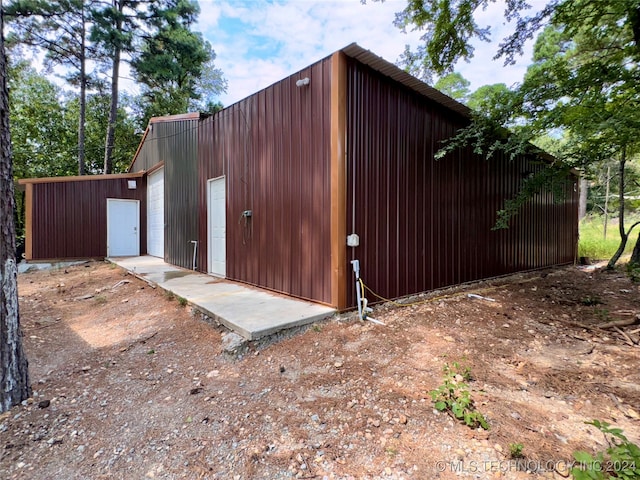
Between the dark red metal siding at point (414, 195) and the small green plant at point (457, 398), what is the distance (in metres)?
1.53

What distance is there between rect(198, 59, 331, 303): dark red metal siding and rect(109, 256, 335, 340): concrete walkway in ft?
0.75

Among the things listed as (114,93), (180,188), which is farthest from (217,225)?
(114,93)

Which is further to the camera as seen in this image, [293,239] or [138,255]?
[138,255]

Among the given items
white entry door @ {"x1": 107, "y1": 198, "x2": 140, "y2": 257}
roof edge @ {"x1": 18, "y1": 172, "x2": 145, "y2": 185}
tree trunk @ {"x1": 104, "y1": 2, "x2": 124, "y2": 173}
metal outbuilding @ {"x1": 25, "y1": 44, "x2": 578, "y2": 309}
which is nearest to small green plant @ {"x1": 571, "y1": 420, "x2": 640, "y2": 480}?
metal outbuilding @ {"x1": 25, "y1": 44, "x2": 578, "y2": 309}

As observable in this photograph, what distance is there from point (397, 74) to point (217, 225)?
3949 mm

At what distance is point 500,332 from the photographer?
324 cm

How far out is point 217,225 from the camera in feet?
19.1

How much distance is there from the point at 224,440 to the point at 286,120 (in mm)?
3670

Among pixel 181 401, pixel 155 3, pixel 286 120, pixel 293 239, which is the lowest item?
pixel 181 401

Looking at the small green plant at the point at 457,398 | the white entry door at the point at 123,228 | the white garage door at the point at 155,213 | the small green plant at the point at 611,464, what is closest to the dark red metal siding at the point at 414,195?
the small green plant at the point at 457,398

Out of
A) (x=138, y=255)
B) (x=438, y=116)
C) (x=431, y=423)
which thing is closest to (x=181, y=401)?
(x=431, y=423)

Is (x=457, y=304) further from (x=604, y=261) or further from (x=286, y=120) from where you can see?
(x=604, y=261)

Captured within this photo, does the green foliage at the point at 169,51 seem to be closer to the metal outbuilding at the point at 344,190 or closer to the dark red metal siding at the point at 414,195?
the metal outbuilding at the point at 344,190

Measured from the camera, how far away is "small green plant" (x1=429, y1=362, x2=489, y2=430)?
172cm
